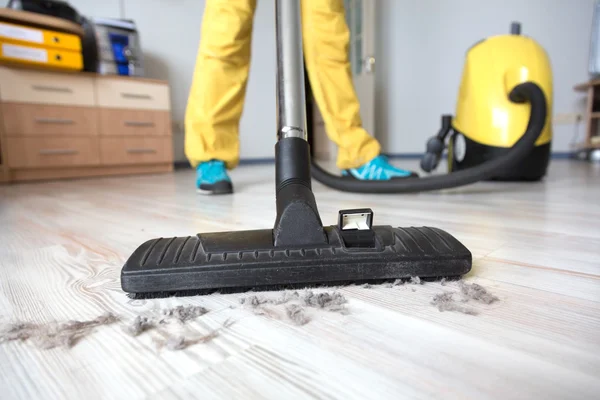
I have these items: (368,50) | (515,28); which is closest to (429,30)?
(368,50)

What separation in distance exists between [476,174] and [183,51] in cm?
279

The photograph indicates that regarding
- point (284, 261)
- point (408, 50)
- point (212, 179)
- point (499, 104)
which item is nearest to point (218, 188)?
point (212, 179)

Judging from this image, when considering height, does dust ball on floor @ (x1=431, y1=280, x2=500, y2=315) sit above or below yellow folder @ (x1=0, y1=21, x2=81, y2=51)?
below

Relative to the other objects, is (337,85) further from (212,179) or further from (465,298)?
(465,298)

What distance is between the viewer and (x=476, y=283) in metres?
0.41

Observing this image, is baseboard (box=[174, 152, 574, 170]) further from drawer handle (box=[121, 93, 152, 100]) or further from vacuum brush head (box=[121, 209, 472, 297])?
vacuum brush head (box=[121, 209, 472, 297])

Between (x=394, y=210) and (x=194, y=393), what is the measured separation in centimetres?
73

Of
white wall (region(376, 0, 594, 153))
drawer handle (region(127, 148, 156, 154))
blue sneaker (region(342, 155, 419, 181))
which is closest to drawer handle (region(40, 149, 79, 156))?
drawer handle (region(127, 148, 156, 154))

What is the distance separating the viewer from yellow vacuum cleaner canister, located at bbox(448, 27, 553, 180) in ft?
4.44

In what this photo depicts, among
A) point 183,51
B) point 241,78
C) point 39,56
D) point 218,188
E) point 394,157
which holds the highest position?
point 183,51

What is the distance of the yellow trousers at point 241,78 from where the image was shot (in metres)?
1.10

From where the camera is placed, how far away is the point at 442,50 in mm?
3486

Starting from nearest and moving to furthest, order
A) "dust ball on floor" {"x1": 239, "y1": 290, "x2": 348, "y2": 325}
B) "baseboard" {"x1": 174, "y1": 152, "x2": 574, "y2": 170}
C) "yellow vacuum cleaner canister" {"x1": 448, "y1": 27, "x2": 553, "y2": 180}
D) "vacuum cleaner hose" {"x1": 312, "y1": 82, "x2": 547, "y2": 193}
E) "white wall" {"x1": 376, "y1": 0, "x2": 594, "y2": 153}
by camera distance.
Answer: "dust ball on floor" {"x1": 239, "y1": 290, "x2": 348, "y2": 325} → "vacuum cleaner hose" {"x1": 312, "y1": 82, "x2": 547, "y2": 193} → "yellow vacuum cleaner canister" {"x1": 448, "y1": 27, "x2": 553, "y2": 180} → "white wall" {"x1": 376, "y1": 0, "x2": 594, "y2": 153} → "baseboard" {"x1": 174, "y1": 152, "x2": 574, "y2": 170}

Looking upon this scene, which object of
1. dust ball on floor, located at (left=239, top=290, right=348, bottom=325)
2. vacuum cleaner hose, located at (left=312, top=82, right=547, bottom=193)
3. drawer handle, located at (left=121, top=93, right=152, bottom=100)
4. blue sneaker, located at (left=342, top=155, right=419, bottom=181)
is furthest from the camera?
drawer handle, located at (left=121, top=93, right=152, bottom=100)
